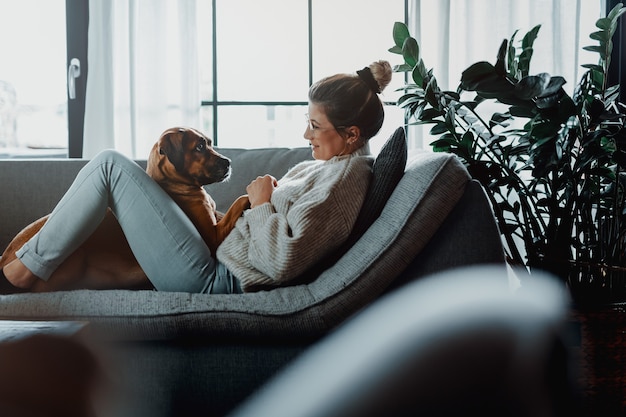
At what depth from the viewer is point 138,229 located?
5.78ft

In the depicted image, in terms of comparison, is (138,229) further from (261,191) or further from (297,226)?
(297,226)

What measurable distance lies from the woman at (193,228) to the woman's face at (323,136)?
92mm

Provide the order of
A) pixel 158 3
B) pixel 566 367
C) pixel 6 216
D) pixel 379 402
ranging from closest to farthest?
1. pixel 379 402
2. pixel 566 367
3. pixel 6 216
4. pixel 158 3

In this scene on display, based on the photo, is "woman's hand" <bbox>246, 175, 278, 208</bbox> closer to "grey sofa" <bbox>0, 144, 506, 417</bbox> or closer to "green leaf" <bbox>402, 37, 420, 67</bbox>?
"grey sofa" <bbox>0, 144, 506, 417</bbox>

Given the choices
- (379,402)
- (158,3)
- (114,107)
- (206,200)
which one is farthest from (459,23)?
(379,402)

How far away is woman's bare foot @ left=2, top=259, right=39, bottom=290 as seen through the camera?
170 cm

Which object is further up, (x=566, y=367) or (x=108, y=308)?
(x=108, y=308)

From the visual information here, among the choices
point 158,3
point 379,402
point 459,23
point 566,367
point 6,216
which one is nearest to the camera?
point 379,402

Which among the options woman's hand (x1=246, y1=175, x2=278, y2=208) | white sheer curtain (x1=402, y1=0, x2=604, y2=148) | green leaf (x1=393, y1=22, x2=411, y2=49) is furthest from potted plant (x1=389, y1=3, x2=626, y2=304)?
white sheer curtain (x1=402, y1=0, x2=604, y2=148)

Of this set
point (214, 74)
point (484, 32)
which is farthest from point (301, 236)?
point (484, 32)

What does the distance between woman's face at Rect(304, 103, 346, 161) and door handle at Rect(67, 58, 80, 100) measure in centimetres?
181

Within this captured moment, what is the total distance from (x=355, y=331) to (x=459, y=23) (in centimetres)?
243

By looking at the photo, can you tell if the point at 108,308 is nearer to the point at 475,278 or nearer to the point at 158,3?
the point at 475,278

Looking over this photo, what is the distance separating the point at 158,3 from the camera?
322 cm
